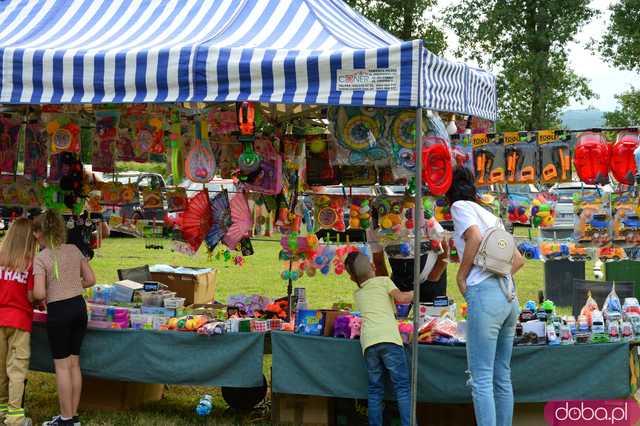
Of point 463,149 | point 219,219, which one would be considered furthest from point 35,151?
point 463,149

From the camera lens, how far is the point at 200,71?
16.5 feet

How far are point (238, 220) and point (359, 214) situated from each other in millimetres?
910

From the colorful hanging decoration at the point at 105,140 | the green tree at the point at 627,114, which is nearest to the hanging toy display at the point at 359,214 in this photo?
the colorful hanging decoration at the point at 105,140

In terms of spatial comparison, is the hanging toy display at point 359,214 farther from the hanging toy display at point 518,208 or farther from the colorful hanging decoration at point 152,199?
the colorful hanging decoration at point 152,199

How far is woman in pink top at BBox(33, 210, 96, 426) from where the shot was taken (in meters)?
5.54

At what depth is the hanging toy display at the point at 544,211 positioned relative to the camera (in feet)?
20.7

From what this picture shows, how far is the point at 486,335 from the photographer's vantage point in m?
4.77

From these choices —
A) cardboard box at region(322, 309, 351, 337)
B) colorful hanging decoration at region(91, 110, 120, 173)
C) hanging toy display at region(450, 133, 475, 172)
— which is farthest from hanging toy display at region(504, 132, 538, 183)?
colorful hanging decoration at region(91, 110, 120, 173)

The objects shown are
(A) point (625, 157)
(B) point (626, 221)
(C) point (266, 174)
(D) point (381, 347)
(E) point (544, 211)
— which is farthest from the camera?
(E) point (544, 211)

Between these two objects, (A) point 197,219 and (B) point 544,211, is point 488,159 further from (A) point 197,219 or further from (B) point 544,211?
(A) point 197,219

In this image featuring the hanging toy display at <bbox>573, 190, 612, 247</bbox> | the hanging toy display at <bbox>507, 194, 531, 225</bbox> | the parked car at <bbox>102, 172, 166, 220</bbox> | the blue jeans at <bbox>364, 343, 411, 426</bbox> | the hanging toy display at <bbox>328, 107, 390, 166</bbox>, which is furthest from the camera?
the parked car at <bbox>102, 172, 166, 220</bbox>

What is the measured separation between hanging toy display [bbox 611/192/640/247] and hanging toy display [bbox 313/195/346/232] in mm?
2003

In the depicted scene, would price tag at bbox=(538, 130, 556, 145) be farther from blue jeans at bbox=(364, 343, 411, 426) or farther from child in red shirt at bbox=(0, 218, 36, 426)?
child in red shirt at bbox=(0, 218, 36, 426)

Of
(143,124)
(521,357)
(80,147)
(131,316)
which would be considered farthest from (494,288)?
(80,147)
